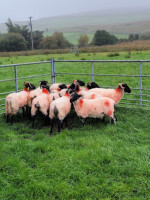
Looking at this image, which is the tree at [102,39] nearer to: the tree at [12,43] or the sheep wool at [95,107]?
the tree at [12,43]

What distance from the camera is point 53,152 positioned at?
500 cm

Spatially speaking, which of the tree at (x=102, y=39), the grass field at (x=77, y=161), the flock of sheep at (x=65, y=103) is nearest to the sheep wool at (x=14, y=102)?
the flock of sheep at (x=65, y=103)

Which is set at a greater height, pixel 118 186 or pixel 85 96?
pixel 85 96

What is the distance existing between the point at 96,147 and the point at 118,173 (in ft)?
3.23

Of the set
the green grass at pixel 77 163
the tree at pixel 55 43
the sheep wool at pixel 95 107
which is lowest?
the green grass at pixel 77 163

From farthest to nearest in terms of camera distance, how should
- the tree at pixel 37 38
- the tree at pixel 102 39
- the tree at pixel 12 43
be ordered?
the tree at pixel 37 38
the tree at pixel 102 39
the tree at pixel 12 43

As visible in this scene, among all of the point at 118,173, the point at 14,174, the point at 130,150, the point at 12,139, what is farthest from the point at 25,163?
the point at 130,150

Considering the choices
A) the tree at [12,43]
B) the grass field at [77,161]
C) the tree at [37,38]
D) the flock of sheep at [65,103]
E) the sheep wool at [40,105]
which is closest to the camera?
the grass field at [77,161]

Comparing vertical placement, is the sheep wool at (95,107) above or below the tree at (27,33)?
below

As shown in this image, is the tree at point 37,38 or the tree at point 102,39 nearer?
the tree at point 102,39

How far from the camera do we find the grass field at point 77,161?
3.86 meters

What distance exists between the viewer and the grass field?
386 centimetres

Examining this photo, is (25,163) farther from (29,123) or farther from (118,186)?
(29,123)

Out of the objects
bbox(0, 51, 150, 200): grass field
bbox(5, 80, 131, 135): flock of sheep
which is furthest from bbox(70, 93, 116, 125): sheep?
bbox(0, 51, 150, 200): grass field
